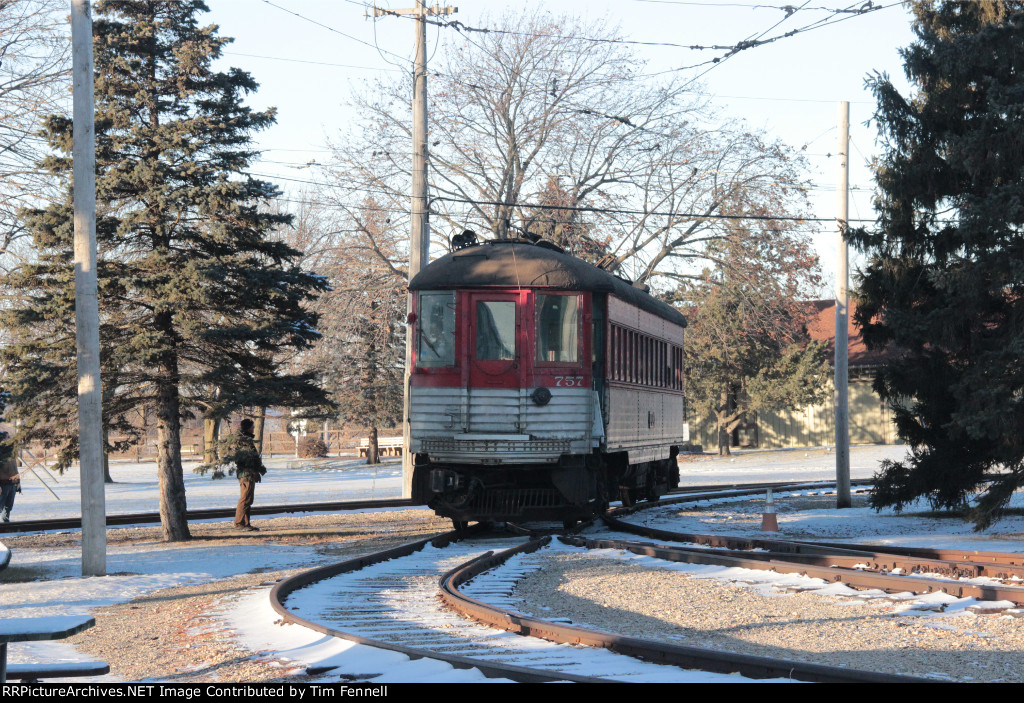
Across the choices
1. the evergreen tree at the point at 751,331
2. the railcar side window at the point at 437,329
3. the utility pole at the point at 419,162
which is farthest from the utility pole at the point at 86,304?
the evergreen tree at the point at 751,331

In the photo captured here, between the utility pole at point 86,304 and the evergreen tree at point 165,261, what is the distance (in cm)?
174

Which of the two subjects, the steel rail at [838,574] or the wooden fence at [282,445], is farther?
the wooden fence at [282,445]

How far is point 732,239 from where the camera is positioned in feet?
110

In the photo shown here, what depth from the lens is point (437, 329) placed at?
49.1 feet

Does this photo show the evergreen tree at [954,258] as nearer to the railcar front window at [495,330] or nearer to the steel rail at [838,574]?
the steel rail at [838,574]

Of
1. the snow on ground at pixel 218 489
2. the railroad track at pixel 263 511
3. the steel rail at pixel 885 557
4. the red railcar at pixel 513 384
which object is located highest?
the red railcar at pixel 513 384

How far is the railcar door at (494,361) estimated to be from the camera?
1448 cm

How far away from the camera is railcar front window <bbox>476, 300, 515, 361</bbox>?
48.0ft

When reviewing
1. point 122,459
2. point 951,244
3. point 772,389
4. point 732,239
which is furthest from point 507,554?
point 122,459

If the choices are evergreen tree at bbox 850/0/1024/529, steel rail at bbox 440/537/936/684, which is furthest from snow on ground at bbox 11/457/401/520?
steel rail at bbox 440/537/936/684

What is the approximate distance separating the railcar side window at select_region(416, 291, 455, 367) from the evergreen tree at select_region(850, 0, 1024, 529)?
6.16m

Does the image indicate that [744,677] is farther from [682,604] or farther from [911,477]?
[911,477]

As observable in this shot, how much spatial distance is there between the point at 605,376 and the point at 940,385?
516cm

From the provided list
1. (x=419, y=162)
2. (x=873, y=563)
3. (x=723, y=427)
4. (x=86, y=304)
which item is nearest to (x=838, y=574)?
(x=873, y=563)
